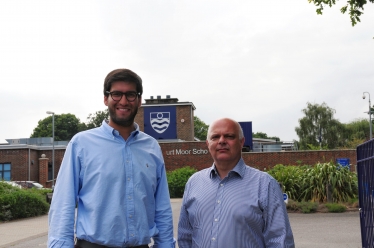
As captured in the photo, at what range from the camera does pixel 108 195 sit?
11.4ft

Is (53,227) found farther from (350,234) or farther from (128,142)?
(350,234)

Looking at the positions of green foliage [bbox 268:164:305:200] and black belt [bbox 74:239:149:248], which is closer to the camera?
black belt [bbox 74:239:149:248]

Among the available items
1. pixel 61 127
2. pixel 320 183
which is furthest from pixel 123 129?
pixel 61 127

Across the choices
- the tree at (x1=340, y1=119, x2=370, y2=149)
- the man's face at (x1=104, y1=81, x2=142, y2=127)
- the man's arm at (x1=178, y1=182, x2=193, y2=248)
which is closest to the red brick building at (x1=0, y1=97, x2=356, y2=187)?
the tree at (x1=340, y1=119, x2=370, y2=149)

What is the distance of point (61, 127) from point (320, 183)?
87.7 metres

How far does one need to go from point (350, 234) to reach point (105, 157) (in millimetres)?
10270

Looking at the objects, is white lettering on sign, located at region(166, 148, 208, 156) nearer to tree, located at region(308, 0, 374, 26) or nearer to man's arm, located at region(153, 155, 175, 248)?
tree, located at region(308, 0, 374, 26)

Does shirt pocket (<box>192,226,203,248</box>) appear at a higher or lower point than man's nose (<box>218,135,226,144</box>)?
lower

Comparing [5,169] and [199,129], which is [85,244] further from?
[199,129]

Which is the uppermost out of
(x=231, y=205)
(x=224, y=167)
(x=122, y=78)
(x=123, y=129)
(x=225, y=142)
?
(x=122, y=78)

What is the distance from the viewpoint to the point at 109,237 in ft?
11.1

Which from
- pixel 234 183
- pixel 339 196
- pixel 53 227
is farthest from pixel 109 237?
pixel 339 196

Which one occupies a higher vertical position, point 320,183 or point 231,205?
point 231,205

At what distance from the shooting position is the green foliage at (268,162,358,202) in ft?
61.3
